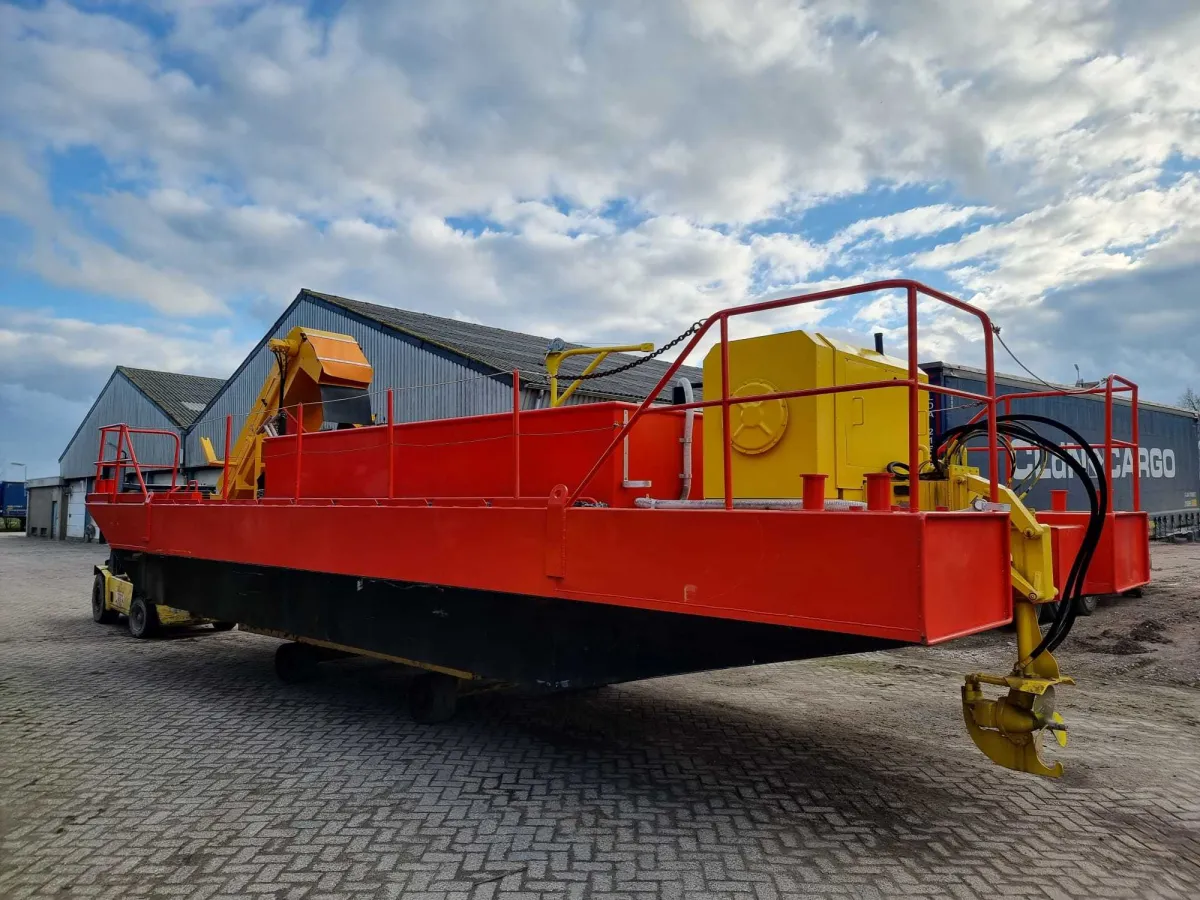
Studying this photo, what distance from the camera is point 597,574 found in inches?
139

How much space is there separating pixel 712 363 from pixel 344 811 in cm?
295

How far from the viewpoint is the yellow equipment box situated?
12.1 feet

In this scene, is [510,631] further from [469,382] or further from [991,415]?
[469,382]

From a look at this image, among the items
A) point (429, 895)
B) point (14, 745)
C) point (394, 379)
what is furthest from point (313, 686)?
point (394, 379)

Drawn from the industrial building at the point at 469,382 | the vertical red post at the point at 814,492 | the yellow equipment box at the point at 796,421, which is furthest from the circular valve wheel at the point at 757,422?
the industrial building at the point at 469,382

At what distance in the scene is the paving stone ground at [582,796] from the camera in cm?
331

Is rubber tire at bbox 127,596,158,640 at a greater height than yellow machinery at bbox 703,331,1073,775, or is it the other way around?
yellow machinery at bbox 703,331,1073,775

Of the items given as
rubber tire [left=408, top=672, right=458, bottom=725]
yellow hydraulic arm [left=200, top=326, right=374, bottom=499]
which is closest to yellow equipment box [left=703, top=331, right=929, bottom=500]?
rubber tire [left=408, top=672, right=458, bottom=725]

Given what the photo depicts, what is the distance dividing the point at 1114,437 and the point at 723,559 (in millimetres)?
14123

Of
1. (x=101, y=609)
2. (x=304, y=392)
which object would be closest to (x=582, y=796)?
(x=304, y=392)

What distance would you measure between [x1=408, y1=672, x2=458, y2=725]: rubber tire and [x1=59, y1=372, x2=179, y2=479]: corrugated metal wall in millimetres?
25541

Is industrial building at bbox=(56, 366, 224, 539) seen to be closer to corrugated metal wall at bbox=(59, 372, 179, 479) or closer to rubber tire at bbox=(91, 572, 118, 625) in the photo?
corrugated metal wall at bbox=(59, 372, 179, 479)

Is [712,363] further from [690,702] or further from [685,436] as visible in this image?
[690,702]

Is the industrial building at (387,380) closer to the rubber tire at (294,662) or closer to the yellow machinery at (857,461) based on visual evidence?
the rubber tire at (294,662)
